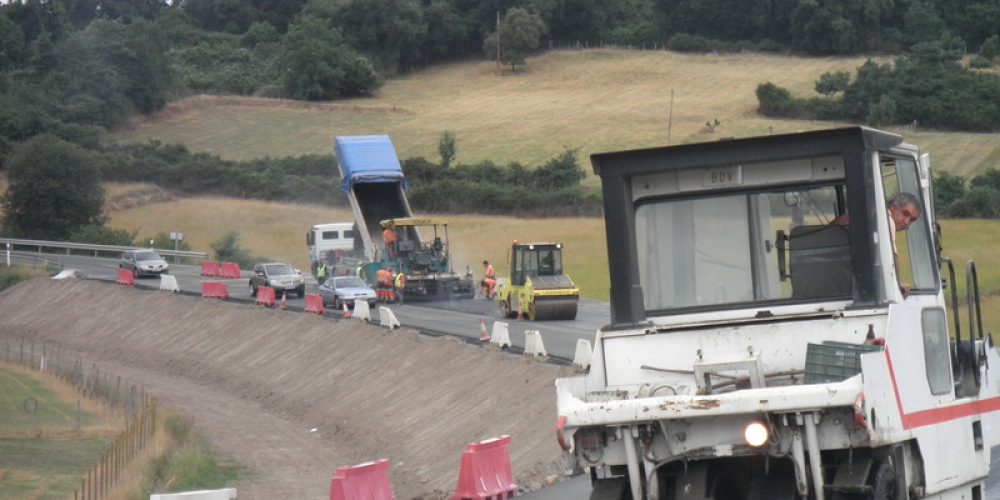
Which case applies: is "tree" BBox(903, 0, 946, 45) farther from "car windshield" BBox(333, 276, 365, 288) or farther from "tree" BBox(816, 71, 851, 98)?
"car windshield" BBox(333, 276, 365, 288)

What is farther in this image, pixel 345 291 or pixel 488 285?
pixel 488 285

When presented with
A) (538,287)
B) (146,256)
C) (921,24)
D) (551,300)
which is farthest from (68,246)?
(921,24)

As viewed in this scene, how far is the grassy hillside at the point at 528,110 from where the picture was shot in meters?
102

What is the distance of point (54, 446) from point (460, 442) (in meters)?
9.59

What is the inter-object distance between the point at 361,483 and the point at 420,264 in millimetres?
41144

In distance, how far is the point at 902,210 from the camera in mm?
11344

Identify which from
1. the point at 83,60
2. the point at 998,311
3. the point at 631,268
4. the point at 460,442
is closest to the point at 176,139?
the point at 83,60

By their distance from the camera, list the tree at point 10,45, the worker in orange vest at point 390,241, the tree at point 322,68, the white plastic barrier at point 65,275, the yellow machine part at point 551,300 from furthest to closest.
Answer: the tree at point 10,45 → the tree at point 322,68 → the white plastic barrier at point 65,275 → the worker in orange vest at point 390,241 → the yellow machine part at point 551,300

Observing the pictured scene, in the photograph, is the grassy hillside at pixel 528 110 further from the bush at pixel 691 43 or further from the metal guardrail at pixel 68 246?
the metal guardrail at pixel 68 246

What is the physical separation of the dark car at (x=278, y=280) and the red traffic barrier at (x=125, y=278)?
7261 millimetres

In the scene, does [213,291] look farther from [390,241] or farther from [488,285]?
[488,285]

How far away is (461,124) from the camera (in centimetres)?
11225

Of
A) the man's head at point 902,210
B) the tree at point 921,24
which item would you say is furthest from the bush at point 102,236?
the man's head at point 902,210

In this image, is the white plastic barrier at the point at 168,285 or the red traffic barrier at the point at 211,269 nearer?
the white plastic barrier at the point at 168,285
